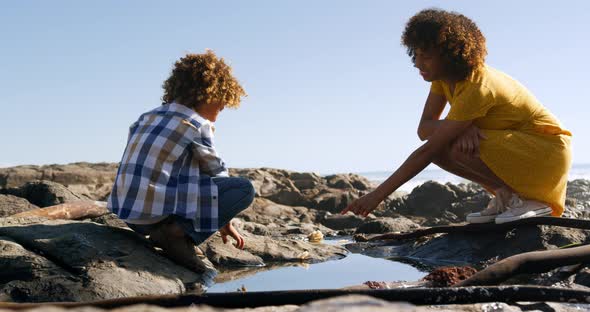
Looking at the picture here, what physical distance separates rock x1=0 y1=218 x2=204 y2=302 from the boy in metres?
0.18

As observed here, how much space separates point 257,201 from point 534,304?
9767 millimetres

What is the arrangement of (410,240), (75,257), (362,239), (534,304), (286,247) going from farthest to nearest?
(362,239) < (410,240) < (286,247) < (75,257) < (534,304)

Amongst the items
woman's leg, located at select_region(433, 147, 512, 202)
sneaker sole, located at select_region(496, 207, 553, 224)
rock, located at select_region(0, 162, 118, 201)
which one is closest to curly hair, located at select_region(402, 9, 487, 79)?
woman's leg, located at select_region(433, 147, 512, 202)

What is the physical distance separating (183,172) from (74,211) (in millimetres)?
1728

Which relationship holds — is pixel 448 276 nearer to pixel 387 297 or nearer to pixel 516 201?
pixel 387 297

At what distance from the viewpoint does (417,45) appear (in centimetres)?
471

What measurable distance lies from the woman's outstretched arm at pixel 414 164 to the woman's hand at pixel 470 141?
0.14 ft

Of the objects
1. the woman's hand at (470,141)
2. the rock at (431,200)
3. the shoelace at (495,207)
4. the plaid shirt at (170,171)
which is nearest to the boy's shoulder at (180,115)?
the plaid shirt at (170,171)

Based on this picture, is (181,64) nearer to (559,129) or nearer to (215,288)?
(215,288)

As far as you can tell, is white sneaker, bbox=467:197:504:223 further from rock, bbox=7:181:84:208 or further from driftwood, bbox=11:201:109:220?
rock, bbox=7:181:84:208

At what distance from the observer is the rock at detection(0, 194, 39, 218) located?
19.6 ft

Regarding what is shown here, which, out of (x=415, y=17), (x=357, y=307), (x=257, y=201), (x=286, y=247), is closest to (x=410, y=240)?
(x=286, y=247)

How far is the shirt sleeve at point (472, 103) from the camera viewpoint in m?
4.43

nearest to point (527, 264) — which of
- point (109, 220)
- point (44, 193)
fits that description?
point (109, 220)
